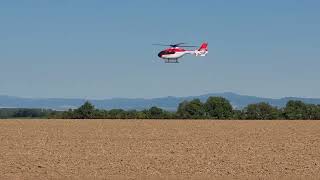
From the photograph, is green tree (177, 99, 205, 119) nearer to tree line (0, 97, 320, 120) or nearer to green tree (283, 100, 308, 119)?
tree line (0, 97, 320, 120)

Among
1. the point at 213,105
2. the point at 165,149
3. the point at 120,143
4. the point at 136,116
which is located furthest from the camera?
the point at 213,105

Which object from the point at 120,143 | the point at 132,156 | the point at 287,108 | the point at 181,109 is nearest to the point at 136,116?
the point at 181,109

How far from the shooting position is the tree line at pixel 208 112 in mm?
89562

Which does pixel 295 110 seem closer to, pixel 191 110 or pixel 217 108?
pixel 217 108

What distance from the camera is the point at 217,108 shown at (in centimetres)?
9525

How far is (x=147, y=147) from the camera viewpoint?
3588 cm

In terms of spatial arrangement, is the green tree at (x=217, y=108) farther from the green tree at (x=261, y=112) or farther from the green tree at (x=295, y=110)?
the green tree at (x=295, y=110)

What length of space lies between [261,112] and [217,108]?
5734 mm

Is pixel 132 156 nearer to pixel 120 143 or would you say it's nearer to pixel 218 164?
pixel 218 164

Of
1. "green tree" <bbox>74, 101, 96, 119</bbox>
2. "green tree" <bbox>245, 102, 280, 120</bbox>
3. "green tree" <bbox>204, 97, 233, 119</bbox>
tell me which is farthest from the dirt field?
"green tree" <bbox>204, 97, 233, 119</bbox>

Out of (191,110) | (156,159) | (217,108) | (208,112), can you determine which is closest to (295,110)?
(217,108)

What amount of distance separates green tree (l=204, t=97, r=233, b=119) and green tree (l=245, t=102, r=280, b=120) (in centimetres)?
243

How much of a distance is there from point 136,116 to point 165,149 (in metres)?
53.7

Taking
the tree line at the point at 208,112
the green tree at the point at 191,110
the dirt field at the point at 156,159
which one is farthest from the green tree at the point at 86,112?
the dirt field at the point at 156,159
